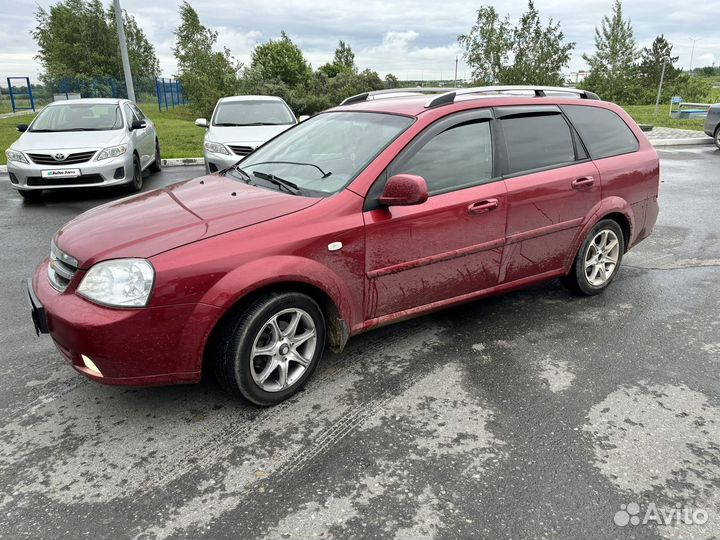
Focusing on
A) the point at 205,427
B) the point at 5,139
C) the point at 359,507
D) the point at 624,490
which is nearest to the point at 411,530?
the point at 359,507

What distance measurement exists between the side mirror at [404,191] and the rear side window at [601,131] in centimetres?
193

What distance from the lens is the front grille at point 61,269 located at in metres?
2.88

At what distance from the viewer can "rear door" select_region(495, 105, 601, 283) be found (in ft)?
12.6

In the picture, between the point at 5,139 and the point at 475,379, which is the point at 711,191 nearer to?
the point at 475,379

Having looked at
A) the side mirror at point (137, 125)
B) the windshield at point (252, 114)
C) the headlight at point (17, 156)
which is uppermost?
the windshield at point (252, 114)

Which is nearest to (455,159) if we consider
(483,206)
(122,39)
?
(483,206)

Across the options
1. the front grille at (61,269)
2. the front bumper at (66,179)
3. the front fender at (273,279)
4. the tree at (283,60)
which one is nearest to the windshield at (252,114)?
the front bumper at (66,179)

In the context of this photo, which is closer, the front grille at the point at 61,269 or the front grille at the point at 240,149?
the front grille at the point at 61,269

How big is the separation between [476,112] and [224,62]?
21127mm

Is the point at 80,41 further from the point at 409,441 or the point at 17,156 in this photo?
the point at 409,441

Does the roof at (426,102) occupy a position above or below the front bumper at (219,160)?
above

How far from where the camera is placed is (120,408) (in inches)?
122

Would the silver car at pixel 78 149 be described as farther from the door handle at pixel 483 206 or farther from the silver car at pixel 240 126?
the door handle at pixel 483 206

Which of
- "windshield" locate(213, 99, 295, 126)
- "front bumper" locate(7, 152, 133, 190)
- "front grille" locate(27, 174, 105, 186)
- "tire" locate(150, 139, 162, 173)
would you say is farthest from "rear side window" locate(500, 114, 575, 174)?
"tire" locate(150, 139, 162, 173)
